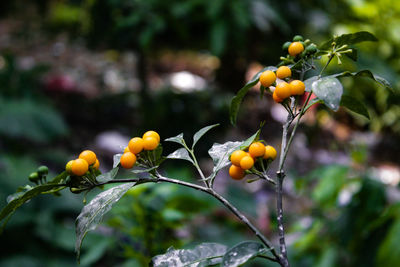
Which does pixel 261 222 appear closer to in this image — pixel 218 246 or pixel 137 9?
pixel 137 9

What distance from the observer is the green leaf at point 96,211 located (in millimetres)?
319

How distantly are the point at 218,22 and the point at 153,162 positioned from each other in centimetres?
148

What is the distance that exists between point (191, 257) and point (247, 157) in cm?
11

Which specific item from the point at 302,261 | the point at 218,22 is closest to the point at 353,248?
the point at 302,261

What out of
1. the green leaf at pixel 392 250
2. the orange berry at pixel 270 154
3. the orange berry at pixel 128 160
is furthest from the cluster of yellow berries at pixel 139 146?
the green leaf at pixel 392 250

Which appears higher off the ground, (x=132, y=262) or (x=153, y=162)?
(x=153, y=162)

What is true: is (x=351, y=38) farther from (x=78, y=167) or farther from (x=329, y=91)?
(x=78, y=167)

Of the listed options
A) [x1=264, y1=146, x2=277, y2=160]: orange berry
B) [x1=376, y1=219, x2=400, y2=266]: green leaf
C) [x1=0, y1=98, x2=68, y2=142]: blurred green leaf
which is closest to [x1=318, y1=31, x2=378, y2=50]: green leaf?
[x1=264, y1=146, x2=277, y2=160]: orange berry

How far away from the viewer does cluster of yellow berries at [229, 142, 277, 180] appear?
336mm

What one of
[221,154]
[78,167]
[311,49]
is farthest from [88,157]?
[311,49]

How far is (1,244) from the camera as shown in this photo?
1.56 meters

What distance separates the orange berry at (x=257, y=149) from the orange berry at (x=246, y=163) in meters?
0.01

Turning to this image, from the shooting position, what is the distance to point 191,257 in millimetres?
356

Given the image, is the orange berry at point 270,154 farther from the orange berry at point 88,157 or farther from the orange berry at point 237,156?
the orange berry at point 88,157
